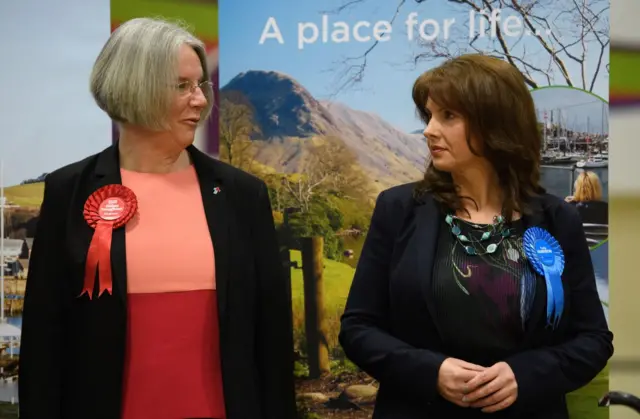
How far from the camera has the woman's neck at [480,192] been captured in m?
1.56

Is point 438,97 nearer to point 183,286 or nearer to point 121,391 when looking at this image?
point 183,286

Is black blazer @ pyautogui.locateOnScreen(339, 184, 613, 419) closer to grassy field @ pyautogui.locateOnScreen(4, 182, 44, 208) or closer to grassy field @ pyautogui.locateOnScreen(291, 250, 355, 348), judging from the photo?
grassy field @ pyautogui.locateOnScreen(291, 250, 355, 348)

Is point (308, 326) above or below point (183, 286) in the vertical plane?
below

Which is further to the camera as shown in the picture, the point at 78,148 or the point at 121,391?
the point at 78,148

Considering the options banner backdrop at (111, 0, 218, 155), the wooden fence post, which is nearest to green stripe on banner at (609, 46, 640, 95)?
the wooden fence post

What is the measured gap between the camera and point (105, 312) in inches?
55.9

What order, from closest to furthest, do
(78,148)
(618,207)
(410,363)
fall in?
1. (410,363)
2. (618,207)
3. (78,148)

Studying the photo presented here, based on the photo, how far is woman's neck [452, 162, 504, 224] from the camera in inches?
61.4

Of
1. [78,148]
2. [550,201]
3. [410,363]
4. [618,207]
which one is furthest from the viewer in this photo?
[78,148]

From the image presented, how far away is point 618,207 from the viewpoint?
2062 millimetres

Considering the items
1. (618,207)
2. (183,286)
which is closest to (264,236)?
(183,286)

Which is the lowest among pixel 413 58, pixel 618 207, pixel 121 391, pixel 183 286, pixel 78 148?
pixel 121 391

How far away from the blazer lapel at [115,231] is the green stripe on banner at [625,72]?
1471mm

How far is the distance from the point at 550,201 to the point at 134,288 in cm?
95
